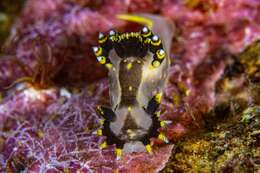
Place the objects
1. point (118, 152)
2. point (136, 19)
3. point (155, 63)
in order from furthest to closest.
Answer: point (136, 19), point (155, 63), point (118, 152)

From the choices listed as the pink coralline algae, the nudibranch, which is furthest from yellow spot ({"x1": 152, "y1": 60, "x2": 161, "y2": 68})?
the pink coralline algae

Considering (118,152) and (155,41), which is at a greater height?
(155,41)

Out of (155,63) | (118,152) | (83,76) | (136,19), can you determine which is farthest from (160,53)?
(83,76)

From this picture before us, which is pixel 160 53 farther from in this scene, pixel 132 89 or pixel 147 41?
pixel 132 89

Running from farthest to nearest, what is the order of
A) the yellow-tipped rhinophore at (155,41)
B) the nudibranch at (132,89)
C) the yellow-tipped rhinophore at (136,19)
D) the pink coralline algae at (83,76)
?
the yellow-tipped rhinophore at (136,19), the pink coralline algae at (83,76), the yellow-tipped rhinophore at (155,41), the nudibranch at (132,89)

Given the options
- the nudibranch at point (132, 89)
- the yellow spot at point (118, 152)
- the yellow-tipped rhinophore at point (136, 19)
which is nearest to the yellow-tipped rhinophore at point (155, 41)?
the nudibranch at point (132, 89)

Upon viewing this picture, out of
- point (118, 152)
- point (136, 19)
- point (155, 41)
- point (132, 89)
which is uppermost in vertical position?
point (136, 19)

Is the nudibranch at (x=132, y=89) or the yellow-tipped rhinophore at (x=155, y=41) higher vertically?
the yellow-tipped rhinophore at (x=155, y=41)

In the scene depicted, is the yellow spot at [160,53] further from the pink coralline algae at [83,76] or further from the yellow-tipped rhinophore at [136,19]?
the yellow-tipped rhinophore at [136,19]
